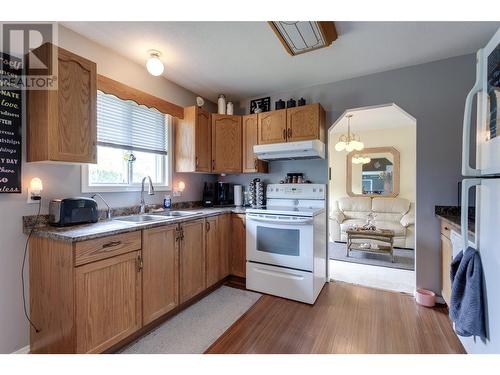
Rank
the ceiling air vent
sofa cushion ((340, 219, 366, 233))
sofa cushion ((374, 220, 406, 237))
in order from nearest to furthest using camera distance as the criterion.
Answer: the ceiling air vent < sofa cushion ((374, 220, 406, 237)) < sofa cushion ((340, 219, 366, 233))

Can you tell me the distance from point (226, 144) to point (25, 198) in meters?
2.08

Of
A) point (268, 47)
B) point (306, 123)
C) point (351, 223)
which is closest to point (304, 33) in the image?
point (268, 47)

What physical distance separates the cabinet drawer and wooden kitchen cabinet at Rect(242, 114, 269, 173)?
1.72 m

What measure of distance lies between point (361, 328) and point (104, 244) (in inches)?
84.5

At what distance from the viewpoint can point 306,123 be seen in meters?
2.73

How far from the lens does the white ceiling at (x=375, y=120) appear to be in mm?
3841

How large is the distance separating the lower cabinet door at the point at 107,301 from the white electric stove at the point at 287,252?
4.17ft

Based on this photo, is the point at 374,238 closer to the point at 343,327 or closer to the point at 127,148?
the point at 343,327

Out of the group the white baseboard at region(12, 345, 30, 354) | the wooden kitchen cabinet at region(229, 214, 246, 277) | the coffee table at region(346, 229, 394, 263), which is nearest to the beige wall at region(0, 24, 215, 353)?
the white baseboard at region(12, 345, 30, 354)

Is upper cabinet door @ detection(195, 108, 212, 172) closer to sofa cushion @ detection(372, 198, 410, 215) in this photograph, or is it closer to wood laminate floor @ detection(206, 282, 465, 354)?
wood laminate floor @ detection(206, 282, 465, 354)

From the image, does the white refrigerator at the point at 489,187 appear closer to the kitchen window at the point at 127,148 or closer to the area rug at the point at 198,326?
the area rug at the point at 198,326

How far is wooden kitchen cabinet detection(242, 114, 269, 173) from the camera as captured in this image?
3.07m

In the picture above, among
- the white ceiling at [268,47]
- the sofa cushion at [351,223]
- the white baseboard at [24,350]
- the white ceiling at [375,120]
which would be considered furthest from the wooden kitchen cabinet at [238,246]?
the sofa cushion at [351,223]
